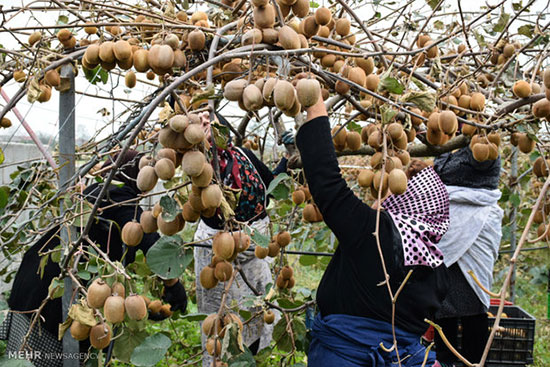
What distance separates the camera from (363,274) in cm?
129

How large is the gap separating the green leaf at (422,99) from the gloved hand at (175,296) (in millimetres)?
1075

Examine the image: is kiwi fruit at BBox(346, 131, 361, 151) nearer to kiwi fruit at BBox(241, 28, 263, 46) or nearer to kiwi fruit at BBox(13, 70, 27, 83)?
kiwi fruit at BBox(241, 28, 263, 46)

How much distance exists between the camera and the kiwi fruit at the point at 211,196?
3.08ft

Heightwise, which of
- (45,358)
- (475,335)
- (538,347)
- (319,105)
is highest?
(319,105)

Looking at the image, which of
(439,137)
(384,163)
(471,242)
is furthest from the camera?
(471,242)

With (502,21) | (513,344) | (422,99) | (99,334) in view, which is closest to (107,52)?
(99,334)

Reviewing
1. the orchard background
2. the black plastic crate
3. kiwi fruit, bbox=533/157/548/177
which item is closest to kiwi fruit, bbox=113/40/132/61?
the orchard background

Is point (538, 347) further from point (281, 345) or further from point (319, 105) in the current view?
point (319, 105)

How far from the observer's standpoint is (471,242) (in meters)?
2.18

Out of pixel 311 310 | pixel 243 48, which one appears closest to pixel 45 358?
pixel 311 310

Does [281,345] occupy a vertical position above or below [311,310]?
below

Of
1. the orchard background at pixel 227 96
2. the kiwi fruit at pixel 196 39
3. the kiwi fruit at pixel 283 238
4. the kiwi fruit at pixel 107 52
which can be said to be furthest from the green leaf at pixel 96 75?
the kiwi fruit at pixel 283 238

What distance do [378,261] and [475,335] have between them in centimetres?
125

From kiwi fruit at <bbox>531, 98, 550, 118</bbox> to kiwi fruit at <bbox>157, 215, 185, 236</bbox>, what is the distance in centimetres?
87
